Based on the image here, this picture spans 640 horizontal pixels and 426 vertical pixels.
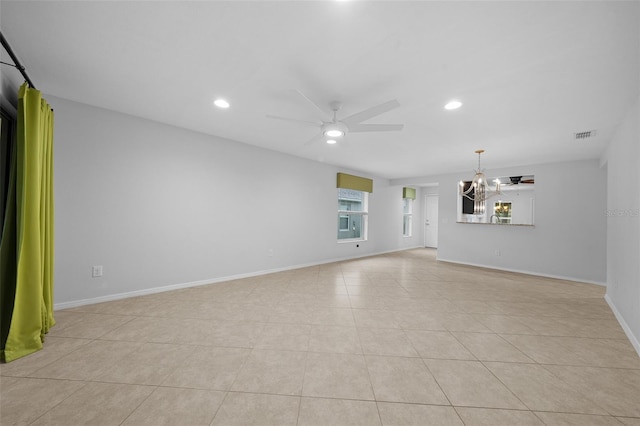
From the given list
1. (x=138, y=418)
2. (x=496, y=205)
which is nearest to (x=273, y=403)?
(x=138, y=418)

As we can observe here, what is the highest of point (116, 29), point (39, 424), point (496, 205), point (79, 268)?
point (116, 29)

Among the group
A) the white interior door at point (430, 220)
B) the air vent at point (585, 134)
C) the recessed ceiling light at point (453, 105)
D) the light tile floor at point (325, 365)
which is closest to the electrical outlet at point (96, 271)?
the light tile floor at point (325, 365)

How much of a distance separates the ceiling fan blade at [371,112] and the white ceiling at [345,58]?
25 cm

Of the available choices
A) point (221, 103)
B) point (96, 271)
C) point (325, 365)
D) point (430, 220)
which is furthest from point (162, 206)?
point (430, 220)

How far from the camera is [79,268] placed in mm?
2912

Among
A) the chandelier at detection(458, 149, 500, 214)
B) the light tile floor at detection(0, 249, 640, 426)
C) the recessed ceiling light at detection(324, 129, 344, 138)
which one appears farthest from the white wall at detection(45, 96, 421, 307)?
the chandelier at detection(458, 149, 500, 214)

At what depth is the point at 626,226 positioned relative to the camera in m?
2.61

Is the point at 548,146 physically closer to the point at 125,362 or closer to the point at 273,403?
the point at 273,403

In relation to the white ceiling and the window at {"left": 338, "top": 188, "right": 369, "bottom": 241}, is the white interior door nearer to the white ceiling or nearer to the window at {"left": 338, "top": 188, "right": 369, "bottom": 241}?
the window at {"left": 338, "top": 188, "right": 369, "bottom": 241}

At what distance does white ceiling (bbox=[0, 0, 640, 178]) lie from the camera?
1.52 meters

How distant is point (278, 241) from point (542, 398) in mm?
4129

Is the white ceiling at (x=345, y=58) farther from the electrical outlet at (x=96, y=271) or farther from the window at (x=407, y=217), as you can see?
the window at (x=407, y=217)

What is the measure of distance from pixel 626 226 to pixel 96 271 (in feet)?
20.4

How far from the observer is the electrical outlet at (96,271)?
3.00 m
